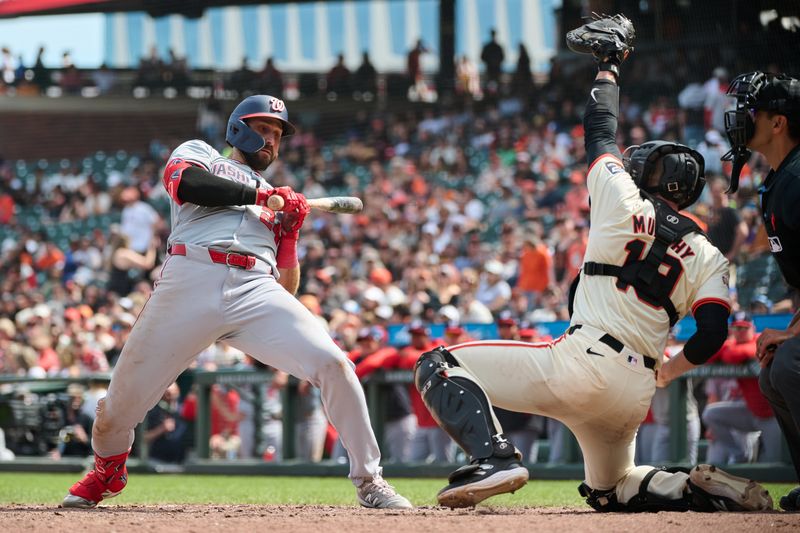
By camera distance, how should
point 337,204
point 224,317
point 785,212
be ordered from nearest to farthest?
point 785,212 < point 224,317 < point 337,204

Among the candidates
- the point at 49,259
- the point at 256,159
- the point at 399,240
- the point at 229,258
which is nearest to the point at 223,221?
the point at 229,258

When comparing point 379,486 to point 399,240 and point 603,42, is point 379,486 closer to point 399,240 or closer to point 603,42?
point 603,42

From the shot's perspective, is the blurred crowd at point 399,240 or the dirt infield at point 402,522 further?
the blurred crowd at point 399,240

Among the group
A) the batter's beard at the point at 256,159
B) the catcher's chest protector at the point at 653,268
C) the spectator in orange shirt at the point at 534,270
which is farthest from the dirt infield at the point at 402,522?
the spectator in orange shirt at the point at 534,270

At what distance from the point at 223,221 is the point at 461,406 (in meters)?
1.31

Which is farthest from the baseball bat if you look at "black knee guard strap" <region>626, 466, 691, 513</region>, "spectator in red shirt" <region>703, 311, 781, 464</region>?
"spectator in red shirt" <region>703, 311, 781, 464</region>

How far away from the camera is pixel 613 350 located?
3.96m

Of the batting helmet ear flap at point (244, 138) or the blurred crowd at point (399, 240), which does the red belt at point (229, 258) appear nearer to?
the batting helmet ear flap at point (244, 138)

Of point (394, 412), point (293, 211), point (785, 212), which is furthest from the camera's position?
point (394, 412)

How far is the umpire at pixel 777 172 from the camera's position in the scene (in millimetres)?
4168

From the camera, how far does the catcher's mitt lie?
4336 mm

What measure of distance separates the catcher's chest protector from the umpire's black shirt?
40cm

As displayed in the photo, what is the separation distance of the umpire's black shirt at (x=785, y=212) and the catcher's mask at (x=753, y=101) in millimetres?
163

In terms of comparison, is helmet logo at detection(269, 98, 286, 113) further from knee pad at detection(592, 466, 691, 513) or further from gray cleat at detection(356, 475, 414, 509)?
knee pad at detection(592, 466, 691, 513)
